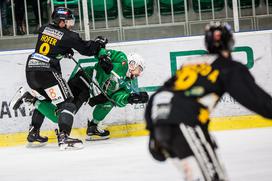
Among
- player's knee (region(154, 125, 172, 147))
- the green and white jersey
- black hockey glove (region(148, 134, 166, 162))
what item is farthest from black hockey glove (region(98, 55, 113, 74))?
player's knee (region(154, 125, 172, 147))

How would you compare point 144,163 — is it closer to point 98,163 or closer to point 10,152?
point 98,163

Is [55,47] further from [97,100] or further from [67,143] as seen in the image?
[67,143]

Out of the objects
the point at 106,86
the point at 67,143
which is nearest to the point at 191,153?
the point at 67,143

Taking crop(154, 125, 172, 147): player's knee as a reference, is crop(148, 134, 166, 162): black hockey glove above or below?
below

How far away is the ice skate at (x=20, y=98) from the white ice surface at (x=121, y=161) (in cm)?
40

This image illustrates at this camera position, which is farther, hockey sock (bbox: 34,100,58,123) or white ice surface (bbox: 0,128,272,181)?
hockey sock (bbox: 34,100,58,123)

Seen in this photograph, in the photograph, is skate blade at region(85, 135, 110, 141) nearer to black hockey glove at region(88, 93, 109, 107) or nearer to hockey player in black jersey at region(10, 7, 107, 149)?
black hockey glove at region(88, 93, 109, 107)

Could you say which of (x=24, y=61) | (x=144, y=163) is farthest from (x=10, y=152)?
(x=144, y=163)

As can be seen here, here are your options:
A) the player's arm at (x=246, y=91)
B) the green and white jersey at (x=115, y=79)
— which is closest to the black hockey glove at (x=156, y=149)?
the player's arm at (x=246, y=91)

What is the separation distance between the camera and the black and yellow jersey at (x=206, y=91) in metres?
2.47

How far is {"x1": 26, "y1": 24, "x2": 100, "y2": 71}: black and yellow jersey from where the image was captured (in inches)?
230

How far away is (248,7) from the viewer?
7.91 meters

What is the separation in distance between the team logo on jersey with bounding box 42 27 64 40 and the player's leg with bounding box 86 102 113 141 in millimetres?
800

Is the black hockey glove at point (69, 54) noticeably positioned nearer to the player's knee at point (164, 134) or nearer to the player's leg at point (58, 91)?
the player's leg at point (58, 91)
